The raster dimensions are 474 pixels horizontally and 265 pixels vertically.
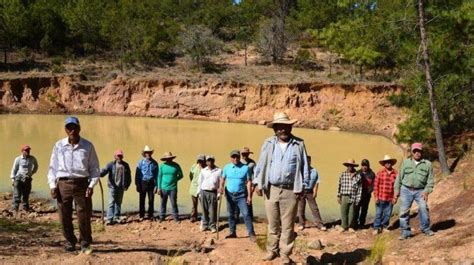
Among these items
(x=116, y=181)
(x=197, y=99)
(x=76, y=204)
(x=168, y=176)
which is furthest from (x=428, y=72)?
(x=197, y=99)

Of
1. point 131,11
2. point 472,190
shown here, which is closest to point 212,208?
point 472,190

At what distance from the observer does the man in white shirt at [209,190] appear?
989 cm

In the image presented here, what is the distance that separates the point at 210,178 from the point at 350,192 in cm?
269

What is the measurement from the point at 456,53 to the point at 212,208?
30.2 feet

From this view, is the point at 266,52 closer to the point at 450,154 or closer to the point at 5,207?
the point at 450,154

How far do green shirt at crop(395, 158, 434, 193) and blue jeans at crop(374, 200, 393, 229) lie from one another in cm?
124

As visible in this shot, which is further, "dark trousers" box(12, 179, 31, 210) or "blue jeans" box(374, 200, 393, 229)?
"dark trousers" box(12, 179, 31, 210)

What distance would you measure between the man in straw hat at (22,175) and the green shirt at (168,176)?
10.2ft

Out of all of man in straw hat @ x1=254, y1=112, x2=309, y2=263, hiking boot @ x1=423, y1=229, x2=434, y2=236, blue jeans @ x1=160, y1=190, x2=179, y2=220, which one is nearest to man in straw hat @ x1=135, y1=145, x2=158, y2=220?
blue jeans @ x1=160, y1=190, x2=179, y2=220

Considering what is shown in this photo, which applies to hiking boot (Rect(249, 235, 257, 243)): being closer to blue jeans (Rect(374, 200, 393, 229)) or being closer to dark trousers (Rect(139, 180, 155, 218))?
blue jeans (Rect(374, 200, 393, 229))

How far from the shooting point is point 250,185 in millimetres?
8742

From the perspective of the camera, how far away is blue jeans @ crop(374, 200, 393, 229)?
9.58m

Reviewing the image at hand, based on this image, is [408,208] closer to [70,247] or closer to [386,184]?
[386,184]

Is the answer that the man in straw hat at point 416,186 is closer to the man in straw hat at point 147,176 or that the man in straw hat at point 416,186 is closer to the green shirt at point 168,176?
the green shirt at point 168,176
